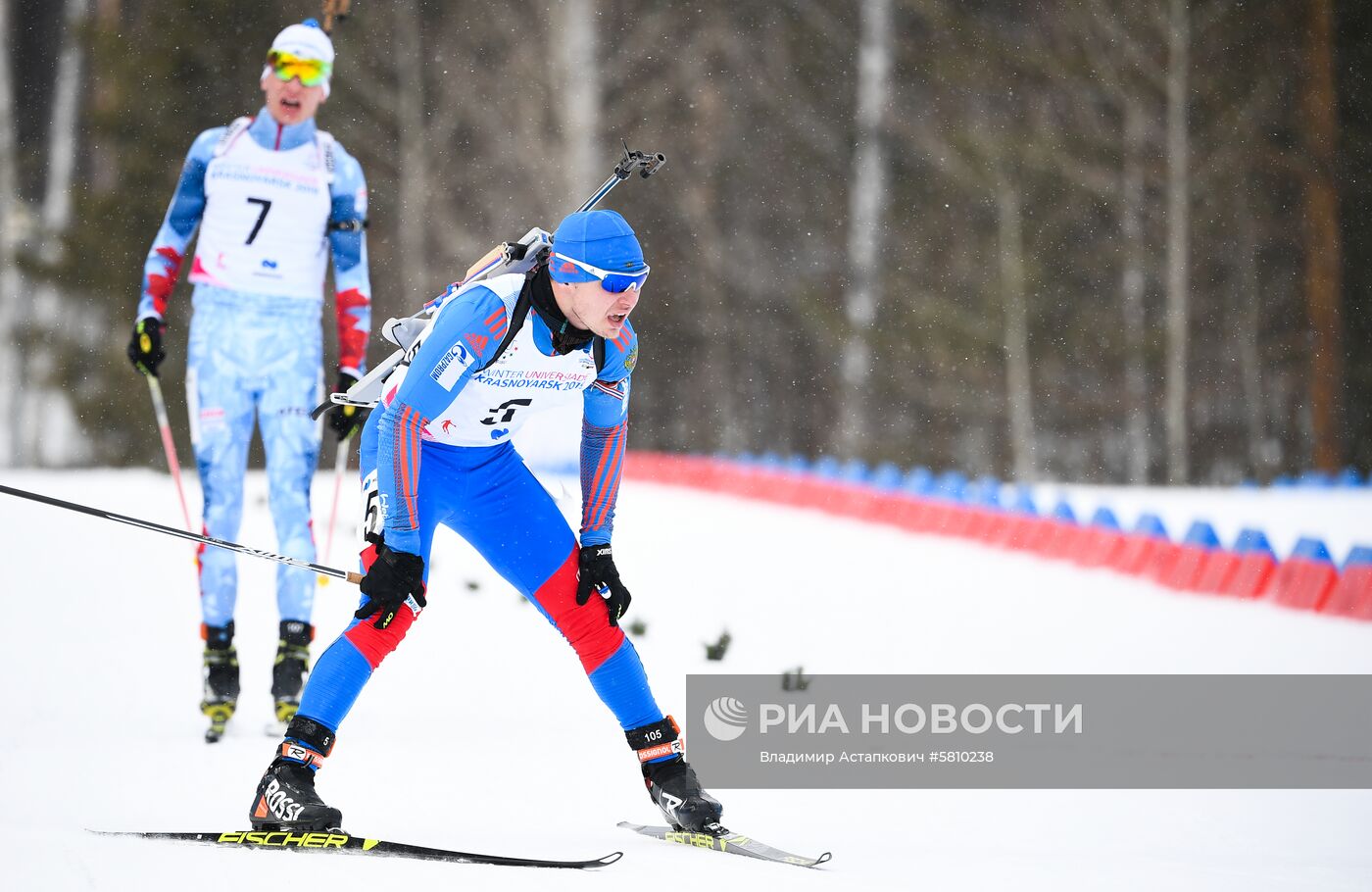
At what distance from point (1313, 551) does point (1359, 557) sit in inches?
9.9

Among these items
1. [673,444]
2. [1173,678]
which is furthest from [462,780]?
[673,444]

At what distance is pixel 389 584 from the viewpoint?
395cm

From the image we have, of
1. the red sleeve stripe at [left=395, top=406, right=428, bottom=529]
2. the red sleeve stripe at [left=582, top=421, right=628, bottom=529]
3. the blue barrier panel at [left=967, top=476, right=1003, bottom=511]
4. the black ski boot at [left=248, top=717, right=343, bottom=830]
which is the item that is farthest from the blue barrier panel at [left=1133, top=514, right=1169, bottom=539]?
the black ski boot at [left=248, top=717, right=343, bottom=830]

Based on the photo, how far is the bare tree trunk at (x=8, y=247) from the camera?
90.0 ft

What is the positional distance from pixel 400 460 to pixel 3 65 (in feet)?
90.3

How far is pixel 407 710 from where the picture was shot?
6121mm

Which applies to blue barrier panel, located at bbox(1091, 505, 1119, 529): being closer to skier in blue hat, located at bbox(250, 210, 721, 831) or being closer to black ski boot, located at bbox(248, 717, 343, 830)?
skier in blue hat, located at bbox(250, 210, 721, 831)

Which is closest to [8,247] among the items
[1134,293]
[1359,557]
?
[1134,293]

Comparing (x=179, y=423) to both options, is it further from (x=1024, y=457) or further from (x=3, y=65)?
(x=1024, y=457)

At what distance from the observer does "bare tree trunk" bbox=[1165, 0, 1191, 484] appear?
21266 millimetres

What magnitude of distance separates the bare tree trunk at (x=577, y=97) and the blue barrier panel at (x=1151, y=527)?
1561 cm

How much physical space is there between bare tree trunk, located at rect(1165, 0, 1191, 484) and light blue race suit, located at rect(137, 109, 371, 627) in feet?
57.9

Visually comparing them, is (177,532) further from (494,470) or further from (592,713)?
(592,713)

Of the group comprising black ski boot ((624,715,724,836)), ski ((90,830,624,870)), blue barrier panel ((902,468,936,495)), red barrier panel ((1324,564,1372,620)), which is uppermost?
blue barrier panel ((902,468,936,495))
